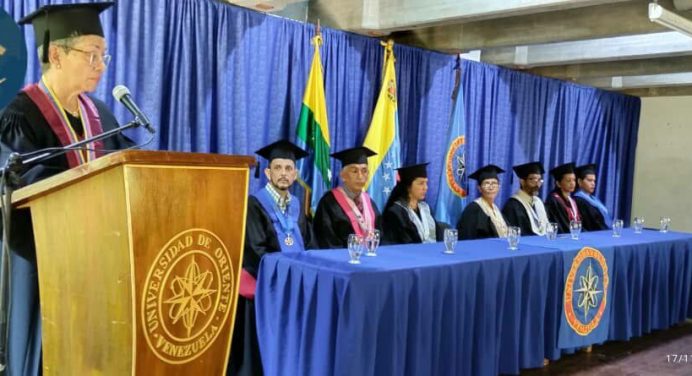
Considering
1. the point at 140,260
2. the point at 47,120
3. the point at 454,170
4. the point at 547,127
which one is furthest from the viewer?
the point at 547,127

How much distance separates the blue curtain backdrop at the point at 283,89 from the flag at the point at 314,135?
0.08m

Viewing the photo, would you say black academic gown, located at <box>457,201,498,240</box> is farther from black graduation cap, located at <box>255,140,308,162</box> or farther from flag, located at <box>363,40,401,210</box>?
black graduation cap, located at <box>255,140,308,162</box>

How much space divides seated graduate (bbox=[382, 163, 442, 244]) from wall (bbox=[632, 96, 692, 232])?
13.8ft

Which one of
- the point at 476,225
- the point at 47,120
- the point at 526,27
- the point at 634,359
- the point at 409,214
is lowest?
the point at 634,359

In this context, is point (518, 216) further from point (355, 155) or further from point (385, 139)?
point (355, 155)

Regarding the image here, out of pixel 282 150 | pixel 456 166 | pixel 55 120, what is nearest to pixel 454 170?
pixel 456 166

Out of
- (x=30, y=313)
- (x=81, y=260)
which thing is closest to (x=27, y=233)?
(x=30, y=313)

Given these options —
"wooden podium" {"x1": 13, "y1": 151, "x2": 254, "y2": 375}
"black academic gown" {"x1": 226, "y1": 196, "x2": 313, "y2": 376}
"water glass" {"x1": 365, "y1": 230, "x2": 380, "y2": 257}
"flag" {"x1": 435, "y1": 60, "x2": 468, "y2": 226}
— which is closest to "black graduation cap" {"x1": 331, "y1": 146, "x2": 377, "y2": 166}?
"black academic gown" {"x1": 226, "y1": 196, "x2": 313, "y2": 376}

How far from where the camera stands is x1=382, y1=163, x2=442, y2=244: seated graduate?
13.9 feet

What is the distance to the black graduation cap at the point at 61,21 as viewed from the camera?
2.03 meters

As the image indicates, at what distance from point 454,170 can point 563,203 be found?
1.16m

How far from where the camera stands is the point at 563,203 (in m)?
5.54

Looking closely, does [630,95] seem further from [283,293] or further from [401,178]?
[283,293]

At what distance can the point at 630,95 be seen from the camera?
748 cm
